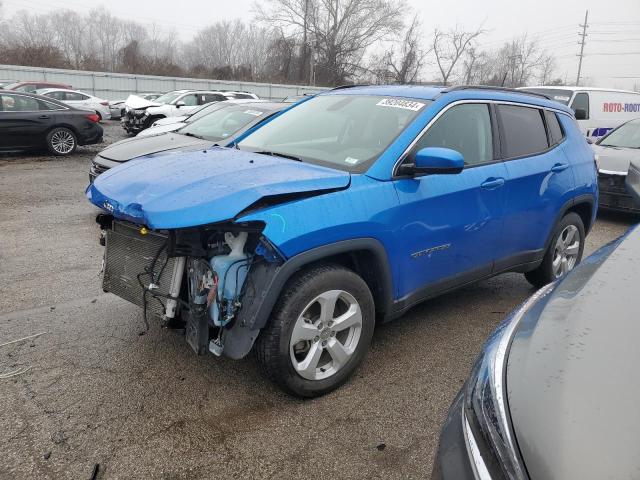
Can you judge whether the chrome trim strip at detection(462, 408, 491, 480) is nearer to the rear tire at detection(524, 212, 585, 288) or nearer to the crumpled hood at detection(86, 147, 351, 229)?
the crumpled hood at detection(86, 147, 351, 229)

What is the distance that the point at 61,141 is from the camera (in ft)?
40.2

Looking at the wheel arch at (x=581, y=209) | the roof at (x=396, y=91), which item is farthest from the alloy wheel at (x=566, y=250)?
the roof at (x=396, y=91)

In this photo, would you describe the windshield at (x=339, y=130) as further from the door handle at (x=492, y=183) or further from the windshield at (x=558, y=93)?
the windshield at (x=558, y=93)

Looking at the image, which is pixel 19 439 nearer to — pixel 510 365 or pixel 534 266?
pixel 510 365

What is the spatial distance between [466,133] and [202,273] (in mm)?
2183

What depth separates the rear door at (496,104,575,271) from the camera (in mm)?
3975

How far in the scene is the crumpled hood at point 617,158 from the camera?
323 inches

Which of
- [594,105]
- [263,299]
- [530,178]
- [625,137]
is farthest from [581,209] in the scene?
[594,105]

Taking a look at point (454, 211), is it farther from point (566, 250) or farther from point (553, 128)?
point (566, 250)

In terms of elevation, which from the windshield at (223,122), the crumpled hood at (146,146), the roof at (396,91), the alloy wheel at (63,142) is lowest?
the alloy wheel at (63,142)

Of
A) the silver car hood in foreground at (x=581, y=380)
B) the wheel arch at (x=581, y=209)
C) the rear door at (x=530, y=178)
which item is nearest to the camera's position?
the silver car hood in foreground at (x=581, y=380)

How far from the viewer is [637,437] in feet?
4.11

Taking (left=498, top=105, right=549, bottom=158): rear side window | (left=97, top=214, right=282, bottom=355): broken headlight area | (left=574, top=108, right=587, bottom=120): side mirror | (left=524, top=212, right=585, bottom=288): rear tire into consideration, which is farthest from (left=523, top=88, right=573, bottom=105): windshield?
(left=97, top=214, right=282, bottom=355): broken headlight area

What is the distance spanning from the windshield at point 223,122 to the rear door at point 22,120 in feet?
16.5
